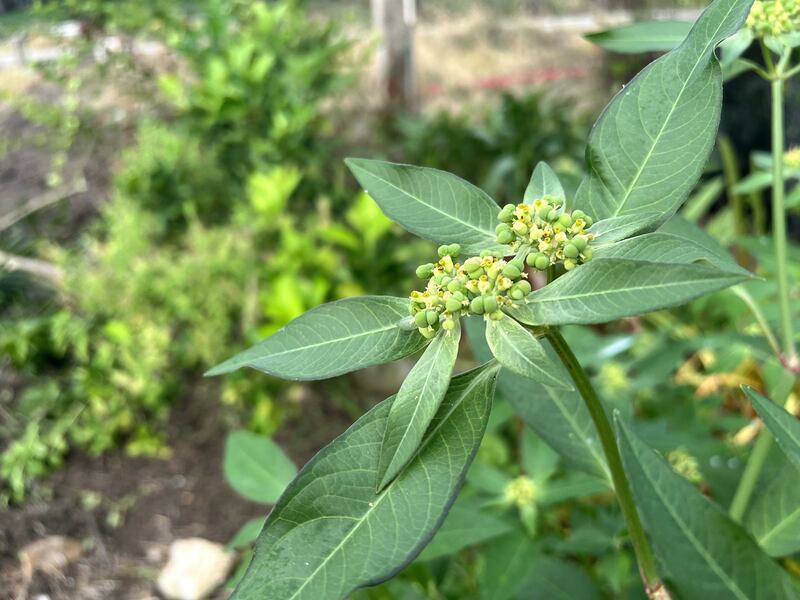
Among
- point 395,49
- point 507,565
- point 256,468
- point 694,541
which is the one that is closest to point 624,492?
point 694,541

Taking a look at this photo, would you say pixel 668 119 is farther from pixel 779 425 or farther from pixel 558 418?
pixel 558 418

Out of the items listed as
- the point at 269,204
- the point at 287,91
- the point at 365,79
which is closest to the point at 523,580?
the point at 269,204

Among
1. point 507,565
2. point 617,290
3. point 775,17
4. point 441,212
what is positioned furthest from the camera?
point 507,565

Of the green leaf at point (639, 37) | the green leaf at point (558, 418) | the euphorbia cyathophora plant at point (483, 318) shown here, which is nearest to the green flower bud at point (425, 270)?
the euphorbia cyathophora plant at point (483, 318)

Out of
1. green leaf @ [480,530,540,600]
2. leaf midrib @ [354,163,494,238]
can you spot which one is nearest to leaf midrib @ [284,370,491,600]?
leaf midrib @ [354,163,494,238]

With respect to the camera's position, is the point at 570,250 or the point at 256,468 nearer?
the point at 570,250

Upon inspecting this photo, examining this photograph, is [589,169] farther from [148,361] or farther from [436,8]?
[436,8]

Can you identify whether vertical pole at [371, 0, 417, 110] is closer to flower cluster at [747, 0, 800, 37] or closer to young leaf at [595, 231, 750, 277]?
flower cluster at [747, 0, 800, 37]
